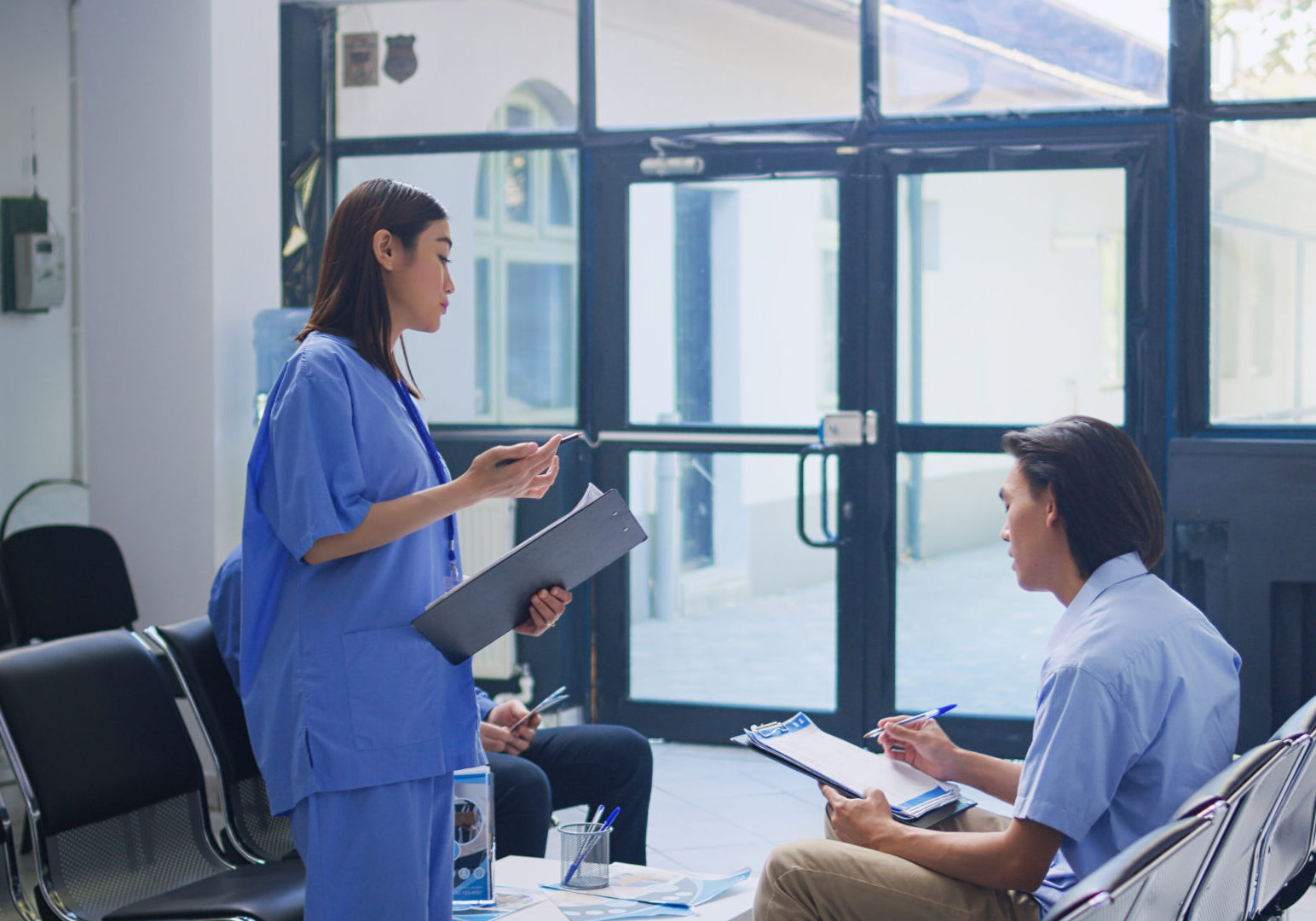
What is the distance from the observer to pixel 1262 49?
4016mm

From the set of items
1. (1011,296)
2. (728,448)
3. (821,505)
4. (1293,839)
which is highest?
(1011,296)

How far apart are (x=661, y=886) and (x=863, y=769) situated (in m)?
0.45

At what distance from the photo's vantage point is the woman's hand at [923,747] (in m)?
2.06

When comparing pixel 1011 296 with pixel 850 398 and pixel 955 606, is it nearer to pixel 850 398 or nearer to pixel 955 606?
pixel 850 398

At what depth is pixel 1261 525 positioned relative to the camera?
3.92m

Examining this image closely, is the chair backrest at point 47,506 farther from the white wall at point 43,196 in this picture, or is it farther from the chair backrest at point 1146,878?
the chair backrest at point 1146,878

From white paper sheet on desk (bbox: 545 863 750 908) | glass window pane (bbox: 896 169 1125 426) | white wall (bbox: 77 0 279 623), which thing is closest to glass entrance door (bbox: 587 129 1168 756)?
glass window pane (bbox: 896 169 1125 426)

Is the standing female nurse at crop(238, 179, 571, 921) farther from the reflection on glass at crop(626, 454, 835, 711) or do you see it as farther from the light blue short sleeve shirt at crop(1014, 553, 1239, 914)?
the reflection on glass at crop(626, 454, 835, 711)

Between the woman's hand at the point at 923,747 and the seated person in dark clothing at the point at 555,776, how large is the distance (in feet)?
2.77

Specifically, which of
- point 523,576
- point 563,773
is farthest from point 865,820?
point 563,773

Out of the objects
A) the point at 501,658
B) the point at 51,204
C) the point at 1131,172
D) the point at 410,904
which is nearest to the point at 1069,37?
the point at 1131,172

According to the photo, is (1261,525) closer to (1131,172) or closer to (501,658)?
(1131,172)

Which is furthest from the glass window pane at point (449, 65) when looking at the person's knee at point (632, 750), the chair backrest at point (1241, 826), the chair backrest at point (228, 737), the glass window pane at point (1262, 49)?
the chair backrest at point (1241, 826)

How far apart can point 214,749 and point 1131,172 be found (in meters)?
3.10
